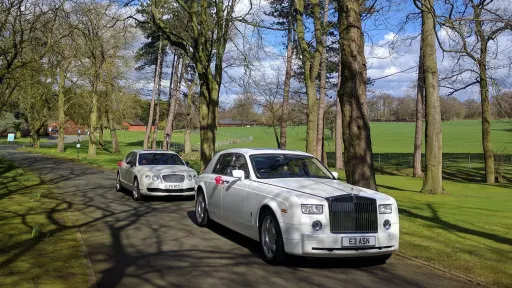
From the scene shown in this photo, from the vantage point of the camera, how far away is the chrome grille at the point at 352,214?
22.3ft

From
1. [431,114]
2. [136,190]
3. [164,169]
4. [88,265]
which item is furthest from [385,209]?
[431,114]

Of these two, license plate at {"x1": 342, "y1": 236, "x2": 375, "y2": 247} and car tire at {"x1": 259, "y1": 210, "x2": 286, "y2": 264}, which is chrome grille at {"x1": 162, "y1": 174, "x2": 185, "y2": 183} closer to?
car tire at {"x1": 259, "y1": 210, "x2": 286, "y2": 264}

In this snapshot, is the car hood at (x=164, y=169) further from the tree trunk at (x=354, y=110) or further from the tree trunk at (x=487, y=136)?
the tree trunk at (x=487, y=136)

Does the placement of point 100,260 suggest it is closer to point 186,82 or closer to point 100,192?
point 100,192

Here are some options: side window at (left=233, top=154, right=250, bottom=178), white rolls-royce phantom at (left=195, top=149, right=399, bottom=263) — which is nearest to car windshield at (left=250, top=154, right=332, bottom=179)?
white rolls-royce phantom at (left=195, top=149, right=399, bottom=263)

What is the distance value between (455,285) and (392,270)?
95 centimetres

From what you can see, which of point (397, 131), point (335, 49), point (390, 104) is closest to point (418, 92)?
point (335, 49)

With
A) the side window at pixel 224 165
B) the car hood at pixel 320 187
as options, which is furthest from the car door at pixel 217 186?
the car hood at pixel 320 187

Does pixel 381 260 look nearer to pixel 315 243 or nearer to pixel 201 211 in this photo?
pixel 315 243

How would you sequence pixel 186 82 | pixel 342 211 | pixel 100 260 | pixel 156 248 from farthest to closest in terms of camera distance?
pixel 186 82 < pixel 156 248 < pixel 100 260 < pixel 342 211

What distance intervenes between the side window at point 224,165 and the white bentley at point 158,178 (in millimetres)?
4383

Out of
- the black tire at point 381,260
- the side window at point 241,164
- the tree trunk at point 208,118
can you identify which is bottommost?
the black tire at point 381,260

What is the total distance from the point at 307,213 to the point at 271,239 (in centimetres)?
85

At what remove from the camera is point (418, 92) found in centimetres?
3028
